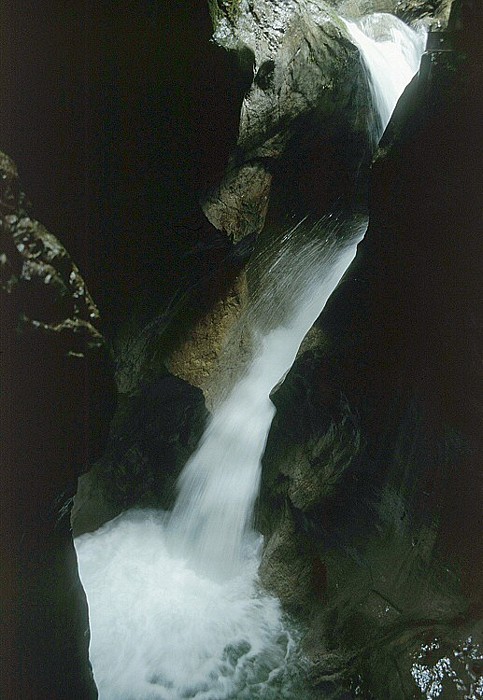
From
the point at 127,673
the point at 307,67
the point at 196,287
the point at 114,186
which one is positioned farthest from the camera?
the point at 307,67

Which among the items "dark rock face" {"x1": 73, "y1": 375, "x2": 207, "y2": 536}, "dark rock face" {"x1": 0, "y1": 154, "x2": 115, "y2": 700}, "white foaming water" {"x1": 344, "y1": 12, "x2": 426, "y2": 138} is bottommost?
"dark rock face" {"x1": 73, "y1": 375, "x2": 207, "y2": 536}

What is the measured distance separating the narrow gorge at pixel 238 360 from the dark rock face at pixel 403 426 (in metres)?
0.02

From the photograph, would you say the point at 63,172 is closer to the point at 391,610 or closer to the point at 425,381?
the point at 425,381

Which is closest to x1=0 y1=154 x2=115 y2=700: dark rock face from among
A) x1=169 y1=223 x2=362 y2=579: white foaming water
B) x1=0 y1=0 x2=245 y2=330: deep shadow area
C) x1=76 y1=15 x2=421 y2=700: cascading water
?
x1=0 y1=0 x2=245 y2=330: deep shadow area

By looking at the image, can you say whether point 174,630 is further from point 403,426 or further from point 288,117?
point 288,117

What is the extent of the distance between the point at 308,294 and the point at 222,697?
4590mm

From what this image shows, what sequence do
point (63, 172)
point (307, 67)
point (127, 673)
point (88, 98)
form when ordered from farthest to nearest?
point (307, 67) < point (127, 673) < point (88, 98) < point (63, 172)

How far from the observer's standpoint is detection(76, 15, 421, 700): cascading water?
460 centimetres

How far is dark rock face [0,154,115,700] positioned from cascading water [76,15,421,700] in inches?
78.4

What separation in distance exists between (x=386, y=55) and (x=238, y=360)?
5.57 m

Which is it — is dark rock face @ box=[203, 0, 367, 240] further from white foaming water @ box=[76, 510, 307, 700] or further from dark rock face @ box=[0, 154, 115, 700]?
white foaming water @ box=[76, 510, 307, 700]

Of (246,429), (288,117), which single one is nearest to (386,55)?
(288,117)

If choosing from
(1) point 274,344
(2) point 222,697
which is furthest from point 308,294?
(2) point 222,697

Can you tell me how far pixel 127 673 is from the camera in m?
4.61
